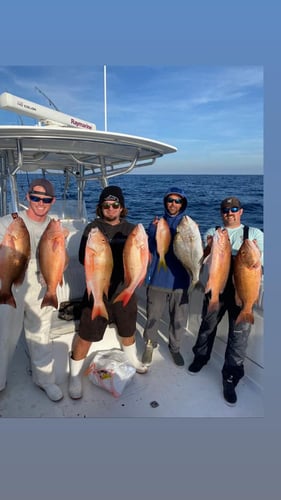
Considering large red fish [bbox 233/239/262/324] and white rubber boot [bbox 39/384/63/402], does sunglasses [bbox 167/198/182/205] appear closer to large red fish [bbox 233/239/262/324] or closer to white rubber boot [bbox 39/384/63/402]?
large red fish [bbox 233/239/262/324]

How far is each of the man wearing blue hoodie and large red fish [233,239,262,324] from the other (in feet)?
2.17

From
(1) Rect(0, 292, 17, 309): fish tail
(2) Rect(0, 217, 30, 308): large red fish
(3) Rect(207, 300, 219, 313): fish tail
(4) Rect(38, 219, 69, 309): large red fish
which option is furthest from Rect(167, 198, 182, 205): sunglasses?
(1) Rect(0, 292, 17, 309): fish tail

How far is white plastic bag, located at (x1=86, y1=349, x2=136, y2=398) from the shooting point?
3010 mm

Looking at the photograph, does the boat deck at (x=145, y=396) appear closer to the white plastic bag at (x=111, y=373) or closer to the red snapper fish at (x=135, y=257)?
the white plastic bag at (x=111, y=373)

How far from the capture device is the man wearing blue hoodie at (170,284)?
316cm

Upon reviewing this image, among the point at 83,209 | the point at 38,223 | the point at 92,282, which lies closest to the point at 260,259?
the point at 92,282

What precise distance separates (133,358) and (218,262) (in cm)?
149

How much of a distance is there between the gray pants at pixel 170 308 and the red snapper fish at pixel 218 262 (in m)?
0.58

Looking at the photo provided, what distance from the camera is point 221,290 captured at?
2844mm

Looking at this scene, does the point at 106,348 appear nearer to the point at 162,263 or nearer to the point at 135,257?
the point at 162,263

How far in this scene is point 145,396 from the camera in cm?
307

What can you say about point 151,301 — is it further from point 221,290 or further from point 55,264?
point 55,264

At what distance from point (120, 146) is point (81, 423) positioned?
3012 millimetres

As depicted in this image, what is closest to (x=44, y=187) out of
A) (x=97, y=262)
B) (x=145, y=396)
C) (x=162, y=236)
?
(x=97, y=262)
